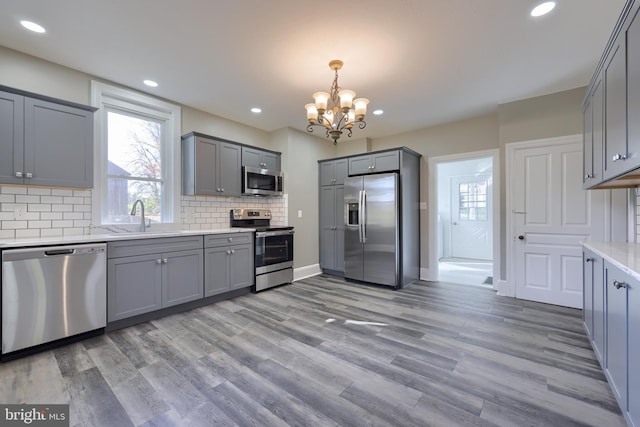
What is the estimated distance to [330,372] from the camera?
200 centimetres

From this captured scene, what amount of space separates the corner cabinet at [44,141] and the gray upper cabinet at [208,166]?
1.11 meters

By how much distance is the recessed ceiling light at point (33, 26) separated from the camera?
7.25 feet

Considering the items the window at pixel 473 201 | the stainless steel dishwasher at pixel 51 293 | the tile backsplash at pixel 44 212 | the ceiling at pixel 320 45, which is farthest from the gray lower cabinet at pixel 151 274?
the window at pixel 473 201

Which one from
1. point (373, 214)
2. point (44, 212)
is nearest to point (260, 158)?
point (373, 214)

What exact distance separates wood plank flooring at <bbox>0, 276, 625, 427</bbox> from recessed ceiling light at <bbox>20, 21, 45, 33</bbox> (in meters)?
2.75

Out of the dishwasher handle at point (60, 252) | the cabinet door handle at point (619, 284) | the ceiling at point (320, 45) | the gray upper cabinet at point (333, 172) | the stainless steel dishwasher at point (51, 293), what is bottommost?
the stainless steel dishwasher at point (51, 293)

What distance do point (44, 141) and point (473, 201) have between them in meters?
8.08

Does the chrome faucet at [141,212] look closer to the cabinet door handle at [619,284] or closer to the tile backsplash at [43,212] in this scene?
the tile backsplash at [43,212]

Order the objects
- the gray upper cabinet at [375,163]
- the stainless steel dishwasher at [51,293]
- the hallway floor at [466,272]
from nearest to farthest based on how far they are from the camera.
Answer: the stainless steel dishwasher at [51,293], the gray upper cabinet at [375,163], the hallway floor at [466,272]

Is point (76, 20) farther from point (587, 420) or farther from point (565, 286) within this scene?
point (565, 286)

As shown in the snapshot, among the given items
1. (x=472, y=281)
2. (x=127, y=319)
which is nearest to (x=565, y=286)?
(x=472, y=281)

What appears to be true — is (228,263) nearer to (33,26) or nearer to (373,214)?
(373,214)

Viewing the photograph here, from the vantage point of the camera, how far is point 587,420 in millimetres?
1511

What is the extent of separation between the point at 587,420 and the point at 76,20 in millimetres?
4489
